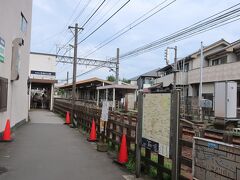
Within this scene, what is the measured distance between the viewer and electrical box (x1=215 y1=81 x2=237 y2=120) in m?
18.5

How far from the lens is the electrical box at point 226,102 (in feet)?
60.7

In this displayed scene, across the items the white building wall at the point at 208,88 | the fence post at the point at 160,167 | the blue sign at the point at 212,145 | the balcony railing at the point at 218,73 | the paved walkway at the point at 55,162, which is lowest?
the paved walkway at the point at 55,162

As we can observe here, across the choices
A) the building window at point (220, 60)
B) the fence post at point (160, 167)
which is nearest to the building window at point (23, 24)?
the fence post at point (160, 167)

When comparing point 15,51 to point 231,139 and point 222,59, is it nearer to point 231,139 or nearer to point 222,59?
point 231,139

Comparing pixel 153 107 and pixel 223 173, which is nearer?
pixel 223 173

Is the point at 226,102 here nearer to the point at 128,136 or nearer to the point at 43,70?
the point at 128,136

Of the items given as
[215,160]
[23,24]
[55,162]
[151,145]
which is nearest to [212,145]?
[215,160]

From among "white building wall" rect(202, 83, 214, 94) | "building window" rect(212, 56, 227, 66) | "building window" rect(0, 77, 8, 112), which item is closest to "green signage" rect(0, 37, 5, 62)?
"building window" rect(0, 77, 8, 112)

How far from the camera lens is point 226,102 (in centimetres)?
1858

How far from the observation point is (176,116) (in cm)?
580

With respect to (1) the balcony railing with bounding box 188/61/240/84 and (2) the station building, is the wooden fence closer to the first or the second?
(1) the balcony railing with bounding box 188/61/240/84

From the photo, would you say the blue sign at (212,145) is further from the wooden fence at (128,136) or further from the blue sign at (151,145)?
the blue sign at (151,145)

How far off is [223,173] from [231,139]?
85cm

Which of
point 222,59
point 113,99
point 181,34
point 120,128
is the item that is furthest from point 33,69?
point 120,128
